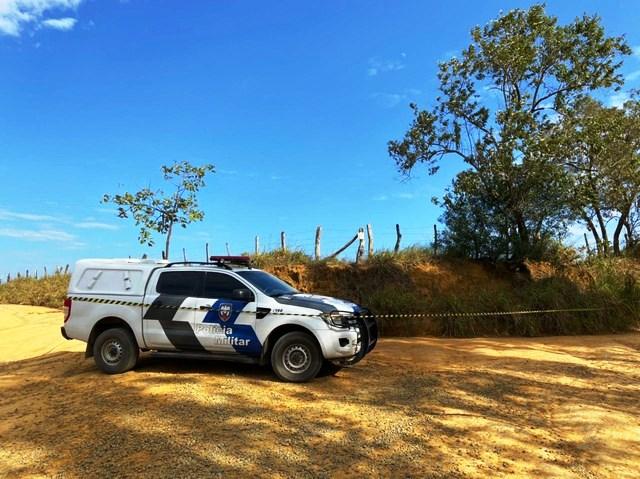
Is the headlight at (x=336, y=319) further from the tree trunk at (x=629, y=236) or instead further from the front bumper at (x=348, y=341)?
the tree trunk at (x=629, y=236)

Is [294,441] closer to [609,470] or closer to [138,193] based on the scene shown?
[609,470]

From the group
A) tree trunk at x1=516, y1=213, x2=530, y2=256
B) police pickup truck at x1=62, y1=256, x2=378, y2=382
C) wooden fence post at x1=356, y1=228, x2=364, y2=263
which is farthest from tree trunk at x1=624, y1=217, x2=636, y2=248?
police pickup truck at x1=62, y1=256, x2=378, y2=382

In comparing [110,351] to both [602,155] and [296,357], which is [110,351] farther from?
[602,155]

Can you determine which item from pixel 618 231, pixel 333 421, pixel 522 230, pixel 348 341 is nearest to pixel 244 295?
pixel 348 341

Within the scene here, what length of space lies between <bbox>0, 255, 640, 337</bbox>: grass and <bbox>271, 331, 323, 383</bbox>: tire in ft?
22.4

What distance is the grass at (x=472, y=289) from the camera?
1373 centimetres

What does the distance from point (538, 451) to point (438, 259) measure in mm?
12610

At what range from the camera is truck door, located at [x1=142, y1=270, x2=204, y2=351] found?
26.2 feet

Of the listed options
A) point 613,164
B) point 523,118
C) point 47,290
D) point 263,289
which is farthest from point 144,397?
point 47,290

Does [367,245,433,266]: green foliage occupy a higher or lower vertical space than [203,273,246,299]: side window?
higher

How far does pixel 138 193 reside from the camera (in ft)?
55.7

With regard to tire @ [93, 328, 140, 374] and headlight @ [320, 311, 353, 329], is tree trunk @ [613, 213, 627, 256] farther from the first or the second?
tire @ [93, 328, 140, 374]

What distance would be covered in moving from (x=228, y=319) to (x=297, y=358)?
1.27 meters

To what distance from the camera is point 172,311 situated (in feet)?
26.5
